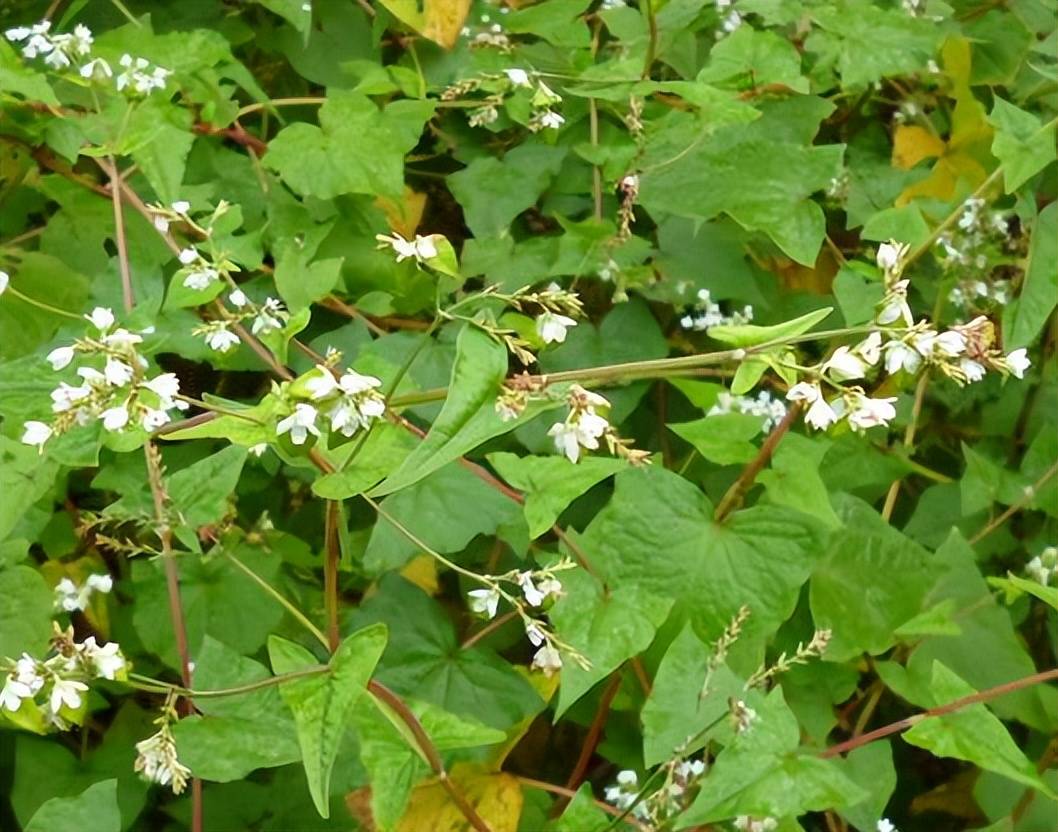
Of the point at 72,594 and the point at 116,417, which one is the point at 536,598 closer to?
the point at 116,417

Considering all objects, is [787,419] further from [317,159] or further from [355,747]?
[317,159]

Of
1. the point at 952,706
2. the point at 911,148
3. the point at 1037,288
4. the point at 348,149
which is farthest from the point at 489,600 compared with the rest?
the point at 911,148

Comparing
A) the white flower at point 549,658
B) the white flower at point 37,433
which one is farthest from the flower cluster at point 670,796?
the white flower at point 37,433

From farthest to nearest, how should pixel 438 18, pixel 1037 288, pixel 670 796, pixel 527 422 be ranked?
pixel 438 18 < pixel 1037 288 < pixel 527 422 < pixel 670 796

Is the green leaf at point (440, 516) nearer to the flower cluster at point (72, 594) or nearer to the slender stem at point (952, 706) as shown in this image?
the flower cluster at point (72, 594)

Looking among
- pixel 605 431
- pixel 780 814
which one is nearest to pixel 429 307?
pixel 605 431

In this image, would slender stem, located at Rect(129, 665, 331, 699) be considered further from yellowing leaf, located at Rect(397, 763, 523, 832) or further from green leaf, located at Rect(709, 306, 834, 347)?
green leaf, located at Rect(709, 306, 834, 347)

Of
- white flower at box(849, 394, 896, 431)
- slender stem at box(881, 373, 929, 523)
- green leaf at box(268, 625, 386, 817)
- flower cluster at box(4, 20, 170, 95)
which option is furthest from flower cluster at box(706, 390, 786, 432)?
flower cluster at box(4, 20, 170, 95)
